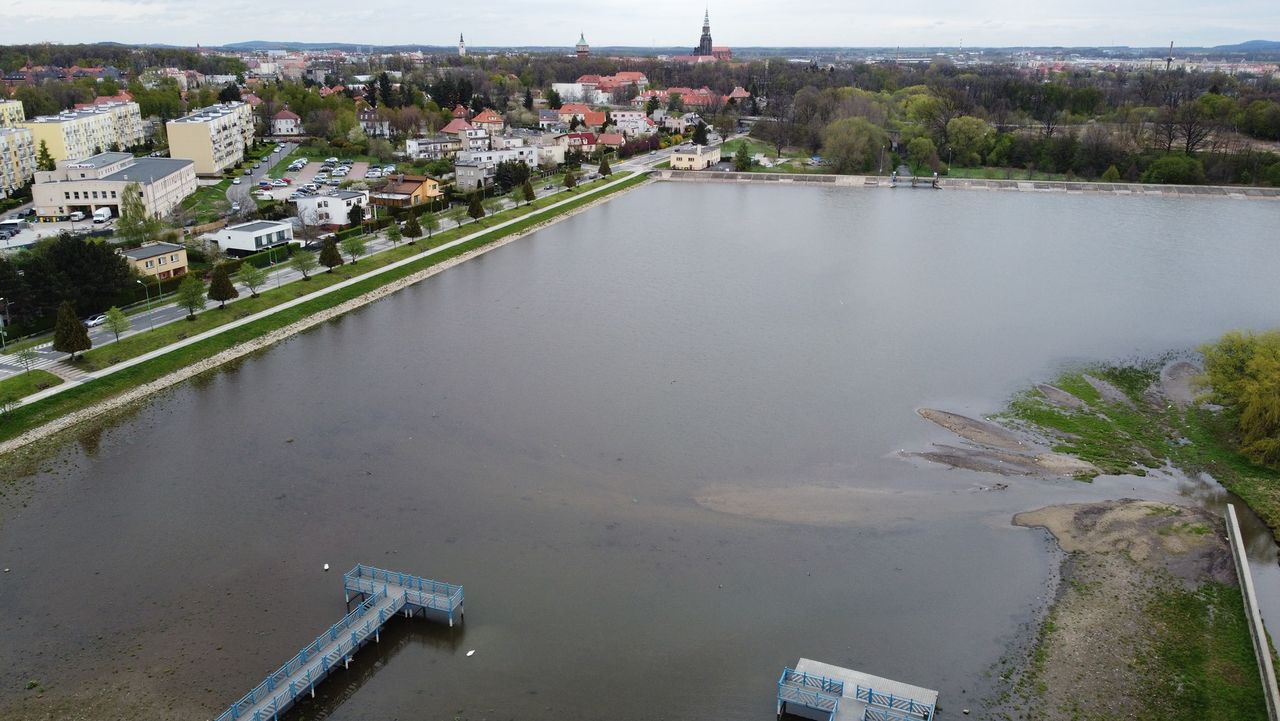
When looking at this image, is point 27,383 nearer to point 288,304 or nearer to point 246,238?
point 288,304

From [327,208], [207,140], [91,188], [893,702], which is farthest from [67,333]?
[207,140]

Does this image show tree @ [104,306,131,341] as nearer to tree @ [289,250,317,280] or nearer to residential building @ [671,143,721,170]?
tree @ [289,250,317,280]

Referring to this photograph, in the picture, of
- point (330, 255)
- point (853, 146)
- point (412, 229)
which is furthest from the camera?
point (853, 146)

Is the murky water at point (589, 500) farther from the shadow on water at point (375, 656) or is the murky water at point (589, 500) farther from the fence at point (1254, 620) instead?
the fence at point (1254, 620)

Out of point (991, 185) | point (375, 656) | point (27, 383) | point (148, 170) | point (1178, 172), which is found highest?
point (148, 170)

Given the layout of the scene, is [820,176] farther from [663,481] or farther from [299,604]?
[299,604]

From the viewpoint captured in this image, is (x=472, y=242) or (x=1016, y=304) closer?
(x=1016, y=304)

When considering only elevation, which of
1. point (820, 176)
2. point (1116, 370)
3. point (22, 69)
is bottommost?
point (1116, 370)

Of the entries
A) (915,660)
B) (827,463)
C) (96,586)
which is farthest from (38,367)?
(915,660)
